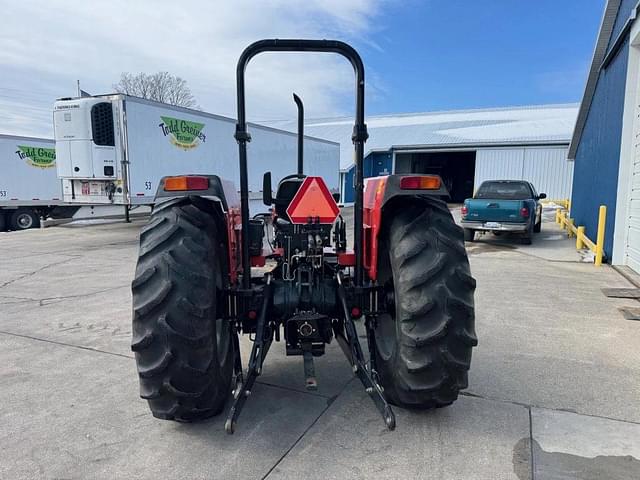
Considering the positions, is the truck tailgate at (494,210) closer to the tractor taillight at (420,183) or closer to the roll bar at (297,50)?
the tractor taillight at (420,183)

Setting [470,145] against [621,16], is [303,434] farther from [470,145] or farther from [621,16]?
[470,145]

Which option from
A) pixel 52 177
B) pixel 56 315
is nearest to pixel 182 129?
pixel 52 177

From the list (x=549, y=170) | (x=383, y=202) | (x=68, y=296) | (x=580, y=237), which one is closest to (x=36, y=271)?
(x=68, y=296)

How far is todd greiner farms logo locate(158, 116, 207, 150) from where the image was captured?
13383 mm

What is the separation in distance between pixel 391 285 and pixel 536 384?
1532 millimetres

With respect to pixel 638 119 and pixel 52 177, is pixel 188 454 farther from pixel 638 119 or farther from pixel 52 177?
pixel 52 177

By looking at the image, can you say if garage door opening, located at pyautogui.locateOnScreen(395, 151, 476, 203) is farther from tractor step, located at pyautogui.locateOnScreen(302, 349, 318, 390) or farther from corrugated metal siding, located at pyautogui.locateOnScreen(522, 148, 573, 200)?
tractor step, located at pyautogui.locateOnScreen(302, 349, 318, 390)

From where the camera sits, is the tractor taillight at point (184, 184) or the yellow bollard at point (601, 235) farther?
the yellow bollard at point (601, 235)

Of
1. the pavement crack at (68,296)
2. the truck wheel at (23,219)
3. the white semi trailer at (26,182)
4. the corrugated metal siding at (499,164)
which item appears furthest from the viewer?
the corrugated metal siding at (499,164)

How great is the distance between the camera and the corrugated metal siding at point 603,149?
888cm

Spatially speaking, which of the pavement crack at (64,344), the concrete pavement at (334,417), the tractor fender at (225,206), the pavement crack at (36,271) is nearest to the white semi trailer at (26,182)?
the pavement crack at (36,271)

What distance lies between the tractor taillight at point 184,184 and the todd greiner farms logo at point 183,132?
1128cm

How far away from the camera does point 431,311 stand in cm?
266

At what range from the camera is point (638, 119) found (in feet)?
26.4
